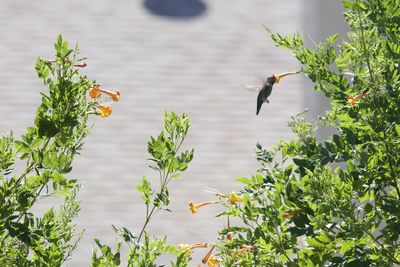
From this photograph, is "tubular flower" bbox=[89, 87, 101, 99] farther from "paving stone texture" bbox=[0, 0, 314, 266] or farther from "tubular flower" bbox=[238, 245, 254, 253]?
"paving stone texture" bbox=[0, 0, 314, 266]

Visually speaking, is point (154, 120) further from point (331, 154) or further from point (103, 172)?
point (331, 154)

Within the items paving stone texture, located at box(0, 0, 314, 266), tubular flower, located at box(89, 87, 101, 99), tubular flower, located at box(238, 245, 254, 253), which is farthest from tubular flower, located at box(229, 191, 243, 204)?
paving stone texture, located at box(0, 0, 314, 266)

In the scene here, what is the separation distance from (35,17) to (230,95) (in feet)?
8.13

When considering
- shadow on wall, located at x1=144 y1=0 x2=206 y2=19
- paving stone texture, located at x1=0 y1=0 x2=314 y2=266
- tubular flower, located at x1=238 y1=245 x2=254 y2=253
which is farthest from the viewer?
shadow on wall, located at x1=144 y1=0 x2=206 y2=19

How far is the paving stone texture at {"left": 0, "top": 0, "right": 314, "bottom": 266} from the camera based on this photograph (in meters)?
9.64

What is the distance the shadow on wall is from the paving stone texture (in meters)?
0.09

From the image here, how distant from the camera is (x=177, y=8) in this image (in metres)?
11.9

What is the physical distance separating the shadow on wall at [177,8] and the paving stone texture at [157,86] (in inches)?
3.6

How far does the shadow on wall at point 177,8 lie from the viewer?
11727 millimetres

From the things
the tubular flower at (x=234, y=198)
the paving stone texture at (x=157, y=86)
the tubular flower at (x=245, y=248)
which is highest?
the paving stone texture at (x=157, y=86)

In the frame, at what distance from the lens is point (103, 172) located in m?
9.95

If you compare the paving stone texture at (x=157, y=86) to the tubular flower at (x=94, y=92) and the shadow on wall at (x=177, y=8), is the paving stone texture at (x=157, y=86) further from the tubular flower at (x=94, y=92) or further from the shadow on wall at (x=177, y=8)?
the tubular flower at (x=94, y=92)

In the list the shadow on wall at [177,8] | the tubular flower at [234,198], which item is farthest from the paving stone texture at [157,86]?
the tubular flower at [234,198]

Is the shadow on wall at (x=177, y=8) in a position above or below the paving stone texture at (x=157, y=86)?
above
